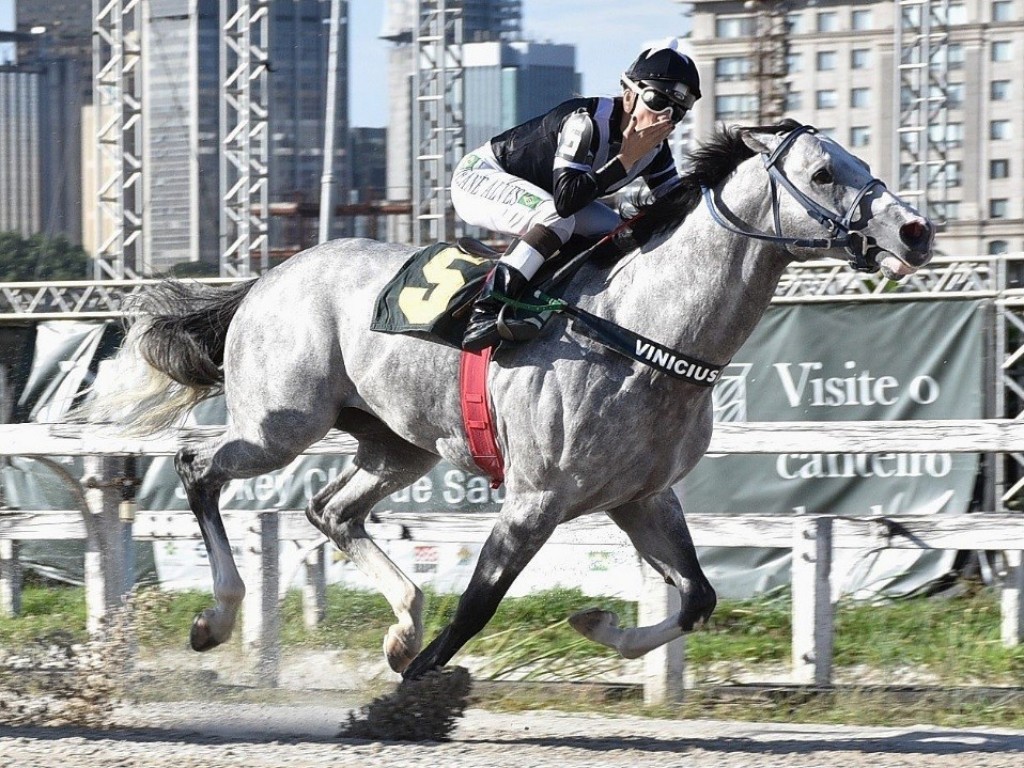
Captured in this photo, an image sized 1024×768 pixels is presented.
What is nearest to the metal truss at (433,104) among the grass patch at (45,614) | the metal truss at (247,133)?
the metal truss at (247,133)

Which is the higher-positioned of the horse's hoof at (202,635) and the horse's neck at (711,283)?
the horse's neck at (711,283)

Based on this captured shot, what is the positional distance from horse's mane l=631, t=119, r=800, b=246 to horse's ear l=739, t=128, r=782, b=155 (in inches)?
1.1

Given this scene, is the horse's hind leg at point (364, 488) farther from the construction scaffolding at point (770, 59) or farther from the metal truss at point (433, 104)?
the metal truss at point (433, 104)

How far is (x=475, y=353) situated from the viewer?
4.54 metres

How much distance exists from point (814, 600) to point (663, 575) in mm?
958

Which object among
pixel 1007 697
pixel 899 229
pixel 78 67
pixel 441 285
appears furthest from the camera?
pixel 78 67

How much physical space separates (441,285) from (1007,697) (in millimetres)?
2398

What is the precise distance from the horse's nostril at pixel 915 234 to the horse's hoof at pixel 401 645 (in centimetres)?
205

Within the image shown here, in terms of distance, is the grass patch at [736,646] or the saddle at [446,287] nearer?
the saddle at [446,287]

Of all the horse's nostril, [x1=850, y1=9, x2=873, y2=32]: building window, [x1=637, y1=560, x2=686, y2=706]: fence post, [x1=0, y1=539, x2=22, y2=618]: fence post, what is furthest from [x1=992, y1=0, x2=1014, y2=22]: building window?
the horse's nostril

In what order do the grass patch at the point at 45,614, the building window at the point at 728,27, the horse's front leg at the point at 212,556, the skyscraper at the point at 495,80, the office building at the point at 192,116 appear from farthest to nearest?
1. the building window at the point at 728,27
2. the skyscraper at the point at 495,80
3. the office building at the point at 192,116
4. the grass patch at the point at 45,614
5. the horse's front leg at the point at 212,556

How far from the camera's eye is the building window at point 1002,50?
169ft

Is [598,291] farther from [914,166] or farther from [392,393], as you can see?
[914,166]

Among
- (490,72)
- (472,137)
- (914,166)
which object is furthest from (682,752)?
(490,72)
